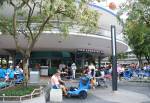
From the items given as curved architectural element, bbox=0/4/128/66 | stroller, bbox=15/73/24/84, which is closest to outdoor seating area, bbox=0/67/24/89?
stroller, bbox=15/73/24/84

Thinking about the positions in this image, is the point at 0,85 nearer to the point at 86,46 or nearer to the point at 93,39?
the point at 93,39

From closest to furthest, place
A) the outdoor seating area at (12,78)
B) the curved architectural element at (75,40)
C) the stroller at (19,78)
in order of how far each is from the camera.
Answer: the outdoor seating area at (12,78)
the stroller at (19,78)
the curved architectural element at (75,40)

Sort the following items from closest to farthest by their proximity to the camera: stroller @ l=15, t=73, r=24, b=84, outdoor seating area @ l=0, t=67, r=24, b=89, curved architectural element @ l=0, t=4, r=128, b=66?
outdoor seating area @ l=0, t=67, r=24, b=89
stroller @ l=15, t=73, r=24, b=84
curved architectural element @ l=0, t=4, r=128, b=66

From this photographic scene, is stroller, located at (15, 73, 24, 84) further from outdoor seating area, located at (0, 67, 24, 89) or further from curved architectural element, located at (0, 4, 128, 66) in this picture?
curved architectural element, located at (0, 4, 128, 66)

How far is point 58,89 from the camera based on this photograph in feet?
54.5

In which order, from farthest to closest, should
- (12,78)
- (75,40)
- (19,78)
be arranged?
(75,40) < (19,78) < (12,78)

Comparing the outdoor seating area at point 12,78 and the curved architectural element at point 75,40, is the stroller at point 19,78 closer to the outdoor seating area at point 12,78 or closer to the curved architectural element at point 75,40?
the outdoor seating area at point 12,78

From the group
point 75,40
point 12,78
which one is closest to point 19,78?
point 12,78

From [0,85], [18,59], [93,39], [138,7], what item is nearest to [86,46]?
[93,39]

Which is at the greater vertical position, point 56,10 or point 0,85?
point 56,10

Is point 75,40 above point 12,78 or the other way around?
above

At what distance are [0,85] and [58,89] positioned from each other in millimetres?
5921

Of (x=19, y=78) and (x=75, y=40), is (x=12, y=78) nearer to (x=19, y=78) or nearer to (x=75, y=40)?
(x=19, y=78)

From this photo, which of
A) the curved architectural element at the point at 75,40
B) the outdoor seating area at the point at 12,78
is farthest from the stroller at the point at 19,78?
the curved architectural element at the point at 75,40
